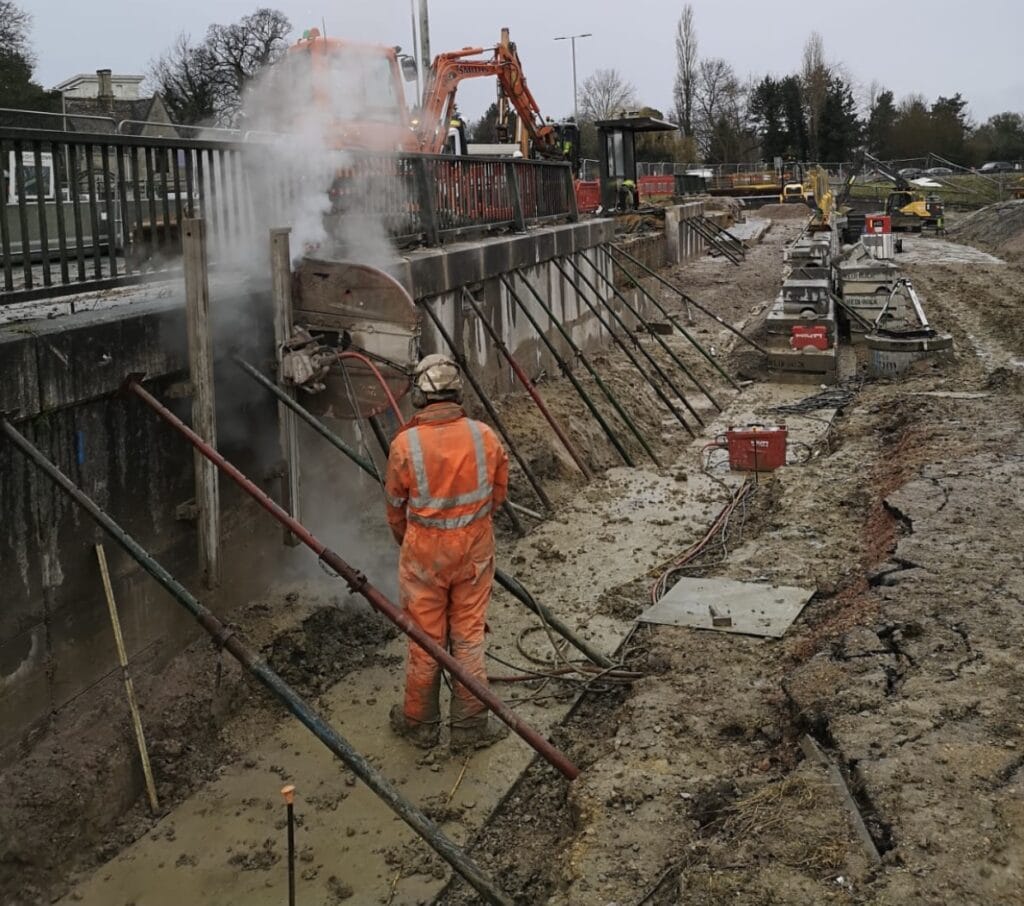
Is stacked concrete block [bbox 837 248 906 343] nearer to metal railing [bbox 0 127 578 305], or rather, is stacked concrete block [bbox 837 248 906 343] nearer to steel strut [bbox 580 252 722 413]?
steel strut [bbox 580 252 722 413]

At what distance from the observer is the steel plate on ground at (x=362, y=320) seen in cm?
717

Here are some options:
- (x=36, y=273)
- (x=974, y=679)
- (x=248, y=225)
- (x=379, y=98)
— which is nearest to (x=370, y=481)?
(x=248, y=225)

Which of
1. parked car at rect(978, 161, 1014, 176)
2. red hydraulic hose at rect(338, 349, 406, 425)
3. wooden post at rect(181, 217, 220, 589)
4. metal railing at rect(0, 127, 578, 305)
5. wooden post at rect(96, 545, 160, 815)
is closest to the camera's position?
wooden post at rect(96, 545, 160, 815)

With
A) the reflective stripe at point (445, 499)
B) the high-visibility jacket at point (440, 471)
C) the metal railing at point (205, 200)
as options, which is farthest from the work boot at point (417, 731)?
the metal railing at point (205, 200)

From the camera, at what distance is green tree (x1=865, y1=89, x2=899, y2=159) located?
85.7 m

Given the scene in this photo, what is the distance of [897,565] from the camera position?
7.18 m

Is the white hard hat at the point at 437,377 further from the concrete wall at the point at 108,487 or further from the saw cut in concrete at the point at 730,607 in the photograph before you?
the saw cut in concrete at the point at 730,607

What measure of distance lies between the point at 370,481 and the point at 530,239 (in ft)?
18.6

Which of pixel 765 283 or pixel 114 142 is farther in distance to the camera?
pixel 765 283

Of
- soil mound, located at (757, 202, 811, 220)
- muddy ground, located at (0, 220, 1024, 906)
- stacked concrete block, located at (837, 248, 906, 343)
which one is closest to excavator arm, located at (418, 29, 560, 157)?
stacked concrete block, located at (837, 248, 906, 343)

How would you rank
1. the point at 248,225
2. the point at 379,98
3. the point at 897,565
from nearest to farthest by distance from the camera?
1. the point at 897,565
2. the point at 248,225
3. the point at 379,98

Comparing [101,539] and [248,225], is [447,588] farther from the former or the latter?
[248,225]

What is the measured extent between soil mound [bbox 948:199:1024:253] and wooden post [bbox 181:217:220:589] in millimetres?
35470

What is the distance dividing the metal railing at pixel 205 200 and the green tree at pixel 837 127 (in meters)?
76.1
